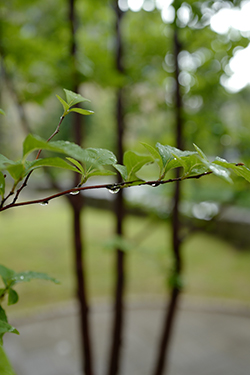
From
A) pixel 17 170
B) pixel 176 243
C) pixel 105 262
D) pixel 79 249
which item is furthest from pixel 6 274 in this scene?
pixel 105 262

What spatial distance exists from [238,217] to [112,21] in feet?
13.2

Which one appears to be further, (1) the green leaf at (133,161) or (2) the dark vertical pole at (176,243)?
(2) the dark vertical pole at (176,243)

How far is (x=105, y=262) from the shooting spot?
477 cm

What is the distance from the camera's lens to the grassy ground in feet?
12.0

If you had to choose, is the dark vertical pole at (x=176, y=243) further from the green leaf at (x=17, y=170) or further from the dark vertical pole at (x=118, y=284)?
the green leaf at (x=17, y=170)

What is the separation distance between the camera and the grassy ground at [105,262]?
144 inches

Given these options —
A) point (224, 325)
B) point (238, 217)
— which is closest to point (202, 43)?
point (224, 325)

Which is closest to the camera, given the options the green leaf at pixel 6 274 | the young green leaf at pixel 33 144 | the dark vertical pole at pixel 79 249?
the young green leaf at pixel 33 144

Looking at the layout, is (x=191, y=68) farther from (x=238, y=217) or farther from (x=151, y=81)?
(x=238, y=217)

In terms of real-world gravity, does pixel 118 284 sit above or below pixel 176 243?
below

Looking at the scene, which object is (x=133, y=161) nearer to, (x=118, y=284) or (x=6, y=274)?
(x=6, y=274)

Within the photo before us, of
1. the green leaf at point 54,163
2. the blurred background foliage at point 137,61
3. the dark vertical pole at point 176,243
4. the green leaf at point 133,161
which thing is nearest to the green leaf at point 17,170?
the green leaf at point 54,163

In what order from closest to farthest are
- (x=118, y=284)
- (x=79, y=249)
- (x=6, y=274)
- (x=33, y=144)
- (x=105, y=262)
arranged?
(x=33, y=144), (x=6, y=274), (x=79, y=249), (x=118, y=284), (x=105, y=262)

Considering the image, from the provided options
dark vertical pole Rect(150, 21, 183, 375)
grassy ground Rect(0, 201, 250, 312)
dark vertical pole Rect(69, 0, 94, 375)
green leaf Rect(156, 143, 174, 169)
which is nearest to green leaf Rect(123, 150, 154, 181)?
green leaf Rect(156, 143, 174, 169)
